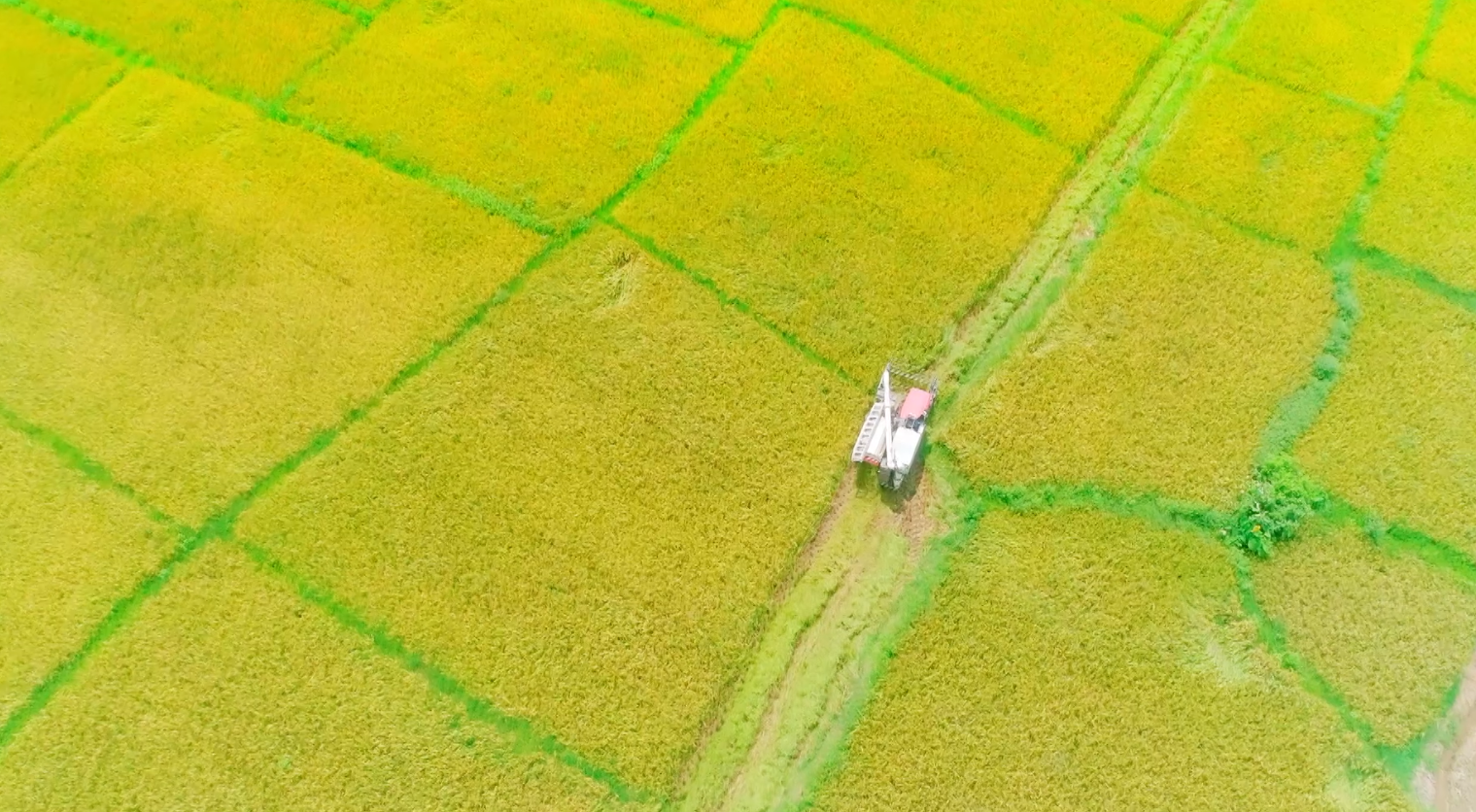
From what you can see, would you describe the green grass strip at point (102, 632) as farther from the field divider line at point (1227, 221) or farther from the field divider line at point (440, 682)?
the field divider line at point (1227, 221)

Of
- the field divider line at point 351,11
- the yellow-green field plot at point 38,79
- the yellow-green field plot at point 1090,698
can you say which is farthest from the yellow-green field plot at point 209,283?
the yellow-green field plot at point 1090,698

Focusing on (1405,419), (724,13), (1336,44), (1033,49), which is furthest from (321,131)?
(1336,44)

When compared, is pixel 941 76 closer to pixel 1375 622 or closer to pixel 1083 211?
pixel 1083 211

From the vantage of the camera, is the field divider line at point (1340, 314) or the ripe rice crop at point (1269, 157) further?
the ripe rice crop at point (1269, 157)

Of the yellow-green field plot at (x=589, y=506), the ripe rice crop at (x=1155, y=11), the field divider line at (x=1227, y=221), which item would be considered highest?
the ripe rice crop at (x=1155, y=11)

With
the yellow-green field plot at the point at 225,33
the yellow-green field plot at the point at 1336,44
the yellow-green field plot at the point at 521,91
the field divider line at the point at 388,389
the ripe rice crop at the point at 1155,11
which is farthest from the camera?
the ripe rice crop at the point at 1155,11

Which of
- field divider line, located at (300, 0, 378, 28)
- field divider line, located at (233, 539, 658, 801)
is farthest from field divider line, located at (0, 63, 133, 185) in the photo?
field divider line, located at (233, 539, 658, 801)
